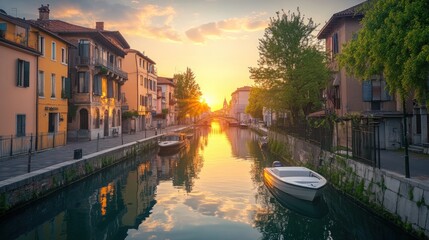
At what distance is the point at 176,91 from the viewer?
87375 mm

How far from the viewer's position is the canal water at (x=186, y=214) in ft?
40.1

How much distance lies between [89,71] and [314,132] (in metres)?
23.9

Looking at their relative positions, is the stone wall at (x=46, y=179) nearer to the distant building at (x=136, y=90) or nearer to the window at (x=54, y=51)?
the window at (x=54, y=51)

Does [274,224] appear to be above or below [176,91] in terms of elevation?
below

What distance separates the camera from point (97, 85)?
36.8 meters

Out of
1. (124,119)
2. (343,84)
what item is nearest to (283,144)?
(343,84)

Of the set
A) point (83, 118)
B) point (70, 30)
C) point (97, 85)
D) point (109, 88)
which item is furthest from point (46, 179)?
point (109, 88)

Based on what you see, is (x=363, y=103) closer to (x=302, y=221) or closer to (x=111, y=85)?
(x=302, y=221)

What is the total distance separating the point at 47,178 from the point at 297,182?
1218cm

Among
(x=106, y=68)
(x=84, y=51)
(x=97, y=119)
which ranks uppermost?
(x=84, y=51)

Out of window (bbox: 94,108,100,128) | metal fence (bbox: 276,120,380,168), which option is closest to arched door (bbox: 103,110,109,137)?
window (bbox: 94,108,100,128)

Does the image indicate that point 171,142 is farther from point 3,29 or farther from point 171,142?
point 3,29

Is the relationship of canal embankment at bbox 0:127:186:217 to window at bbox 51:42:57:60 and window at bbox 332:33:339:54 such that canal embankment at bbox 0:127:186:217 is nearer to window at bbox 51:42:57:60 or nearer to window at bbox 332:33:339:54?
window at bbox 51:42:57:60

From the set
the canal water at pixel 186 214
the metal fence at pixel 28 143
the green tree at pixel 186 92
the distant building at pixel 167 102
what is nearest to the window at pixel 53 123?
the metal fence at pixel 28 143
